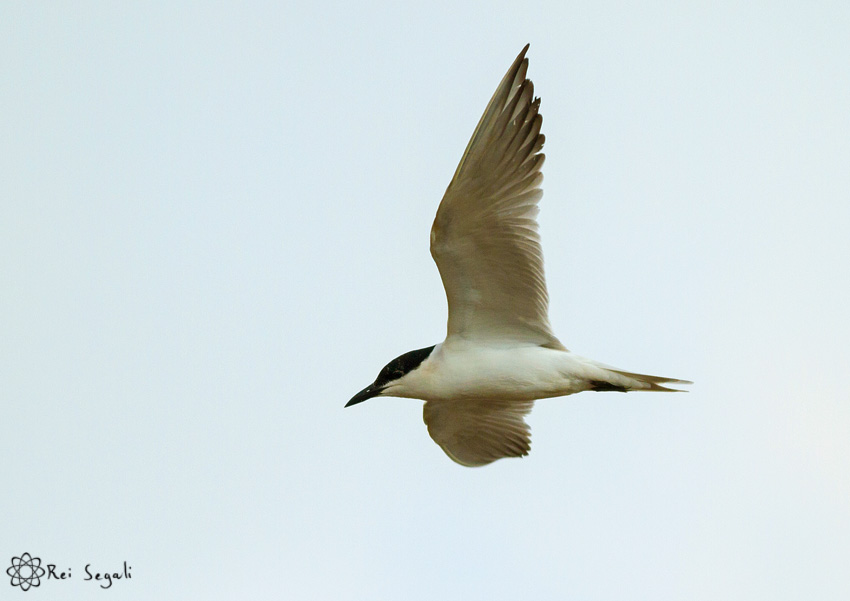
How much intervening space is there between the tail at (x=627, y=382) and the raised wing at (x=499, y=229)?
596 millimetres

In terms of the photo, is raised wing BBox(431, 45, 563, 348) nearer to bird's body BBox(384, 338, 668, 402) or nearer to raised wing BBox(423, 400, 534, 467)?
bird's body BBox(384, 338, 668, 402)

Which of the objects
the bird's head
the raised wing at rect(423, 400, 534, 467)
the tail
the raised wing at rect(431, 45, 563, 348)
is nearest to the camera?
the raised wing at rect(431, 45, 563, 348)

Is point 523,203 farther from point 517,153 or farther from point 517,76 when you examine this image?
point 517,76

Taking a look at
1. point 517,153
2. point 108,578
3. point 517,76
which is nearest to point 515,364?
point 517,153

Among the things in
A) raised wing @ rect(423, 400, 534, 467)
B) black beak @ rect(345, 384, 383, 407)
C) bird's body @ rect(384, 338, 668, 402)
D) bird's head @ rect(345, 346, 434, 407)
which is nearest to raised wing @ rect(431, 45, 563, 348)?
bird's body @ rect(384, 338, 668, 402)

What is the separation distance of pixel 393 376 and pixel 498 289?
124 centimetres

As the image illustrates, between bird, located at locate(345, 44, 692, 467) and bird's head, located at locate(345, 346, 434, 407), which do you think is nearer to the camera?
bird, located at locate(345, 44, 692, 467)

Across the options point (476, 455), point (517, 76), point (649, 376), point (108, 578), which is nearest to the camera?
point (517, 76)

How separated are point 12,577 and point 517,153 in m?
5.82

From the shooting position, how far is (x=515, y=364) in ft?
32.2

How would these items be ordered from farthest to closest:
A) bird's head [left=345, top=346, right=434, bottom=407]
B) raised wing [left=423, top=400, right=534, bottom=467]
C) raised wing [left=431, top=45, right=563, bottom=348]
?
raised wing [left=423, top=400, right=534, bottom=467], bird's head [left=345, top=346, right=434, bottom=407], raised wing [left=431, top=45, right=563, bottom=348]

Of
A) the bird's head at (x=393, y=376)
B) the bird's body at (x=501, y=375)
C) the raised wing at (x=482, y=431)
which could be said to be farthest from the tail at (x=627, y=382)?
the raised wing at (x=482, y=431)

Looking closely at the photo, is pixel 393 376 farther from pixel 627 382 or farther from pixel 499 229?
pixel 627 382

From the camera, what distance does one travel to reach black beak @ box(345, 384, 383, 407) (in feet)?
33.3
